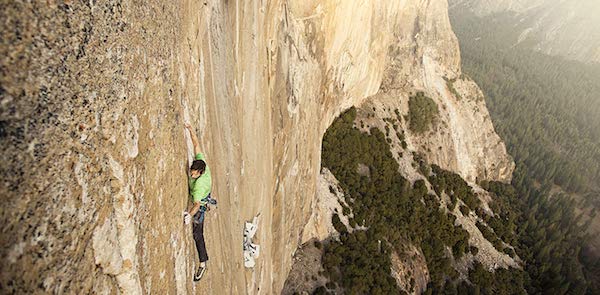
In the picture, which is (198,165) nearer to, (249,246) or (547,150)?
(249,246)

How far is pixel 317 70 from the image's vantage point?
96.1ft

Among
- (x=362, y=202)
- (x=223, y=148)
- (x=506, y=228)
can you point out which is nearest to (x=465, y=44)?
(x=506, y=228)

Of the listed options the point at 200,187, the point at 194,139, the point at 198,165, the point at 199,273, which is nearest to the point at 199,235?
the point at 199,273

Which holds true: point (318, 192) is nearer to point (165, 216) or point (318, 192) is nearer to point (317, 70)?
point (317, 70)

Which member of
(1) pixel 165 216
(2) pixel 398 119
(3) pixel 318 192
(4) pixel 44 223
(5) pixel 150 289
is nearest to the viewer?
(4) pixel 44 223

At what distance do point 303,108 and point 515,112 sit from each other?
126m

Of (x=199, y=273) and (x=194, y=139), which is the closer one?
(x=194, y=139)

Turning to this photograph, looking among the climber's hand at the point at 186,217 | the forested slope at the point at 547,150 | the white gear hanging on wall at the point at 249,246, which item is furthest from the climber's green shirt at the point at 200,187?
the forested slope at the point at 547,150

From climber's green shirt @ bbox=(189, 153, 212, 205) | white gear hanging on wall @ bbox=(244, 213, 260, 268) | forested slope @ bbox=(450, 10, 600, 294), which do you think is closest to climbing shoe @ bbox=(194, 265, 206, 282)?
climber's green shirt @ bbox=(189, 153, 212, 205)

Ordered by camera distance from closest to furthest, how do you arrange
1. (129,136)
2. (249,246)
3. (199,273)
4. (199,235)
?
(129,136) < (199,235) < (199,273) < (249,246)

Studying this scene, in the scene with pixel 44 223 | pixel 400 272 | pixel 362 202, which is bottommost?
pixel 400 272

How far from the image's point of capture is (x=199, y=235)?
326 inches

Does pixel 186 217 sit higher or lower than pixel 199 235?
higher

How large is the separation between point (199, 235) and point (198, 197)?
0.98 meters
